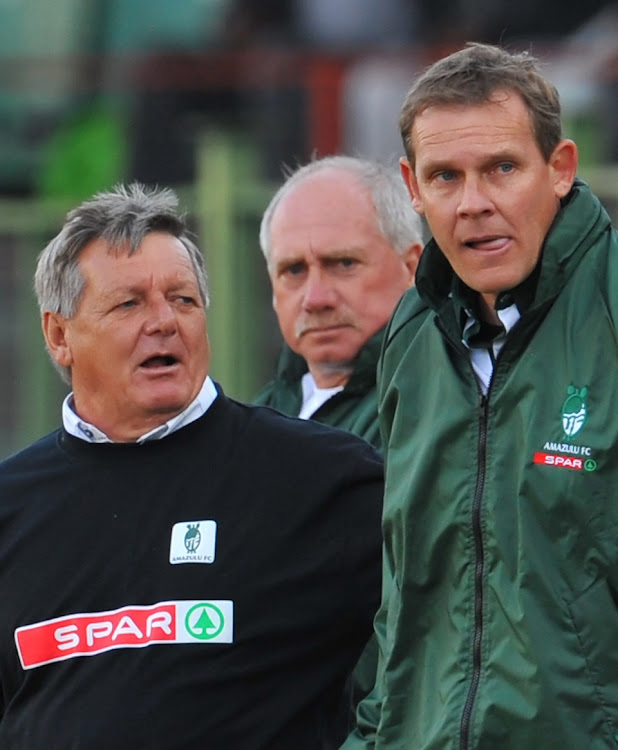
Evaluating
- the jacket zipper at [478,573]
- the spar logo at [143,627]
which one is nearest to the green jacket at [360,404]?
the spar logo at [143,627]

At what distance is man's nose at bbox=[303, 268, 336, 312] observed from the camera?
4.07 m

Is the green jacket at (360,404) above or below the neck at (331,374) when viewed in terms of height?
below

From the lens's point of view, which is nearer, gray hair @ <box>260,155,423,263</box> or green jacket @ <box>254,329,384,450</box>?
green jacket @ <box>254,329,384,450</box>

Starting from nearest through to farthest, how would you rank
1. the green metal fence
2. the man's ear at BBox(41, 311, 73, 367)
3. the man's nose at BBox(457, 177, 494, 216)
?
1. the man's nose at BBox(457, 177, 494, 216)
2. the man's ear at BBox(41, 311, 73, 367)
3. the green metal fence

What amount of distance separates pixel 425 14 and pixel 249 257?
1389mm

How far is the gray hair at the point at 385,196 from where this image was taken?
416cm

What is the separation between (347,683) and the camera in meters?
3.54

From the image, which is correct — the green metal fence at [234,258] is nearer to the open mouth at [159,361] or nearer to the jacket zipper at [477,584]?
the open mouth at [159,361]

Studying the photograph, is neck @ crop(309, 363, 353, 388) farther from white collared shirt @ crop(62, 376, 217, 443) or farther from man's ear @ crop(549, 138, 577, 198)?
man's ear @ crop(549, 138, 577, 198)

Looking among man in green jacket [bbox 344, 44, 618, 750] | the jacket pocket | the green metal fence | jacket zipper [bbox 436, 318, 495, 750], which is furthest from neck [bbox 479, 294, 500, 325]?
the green metal fence

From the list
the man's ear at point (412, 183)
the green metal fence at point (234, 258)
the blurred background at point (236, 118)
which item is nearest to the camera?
the man's ear at point (412, 183)

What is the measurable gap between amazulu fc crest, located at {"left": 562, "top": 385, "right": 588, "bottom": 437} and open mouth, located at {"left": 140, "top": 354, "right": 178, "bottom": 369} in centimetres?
104

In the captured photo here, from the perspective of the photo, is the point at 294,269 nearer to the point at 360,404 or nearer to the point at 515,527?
the point at 360,404

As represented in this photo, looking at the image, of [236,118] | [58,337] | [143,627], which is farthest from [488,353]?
[236,118]
